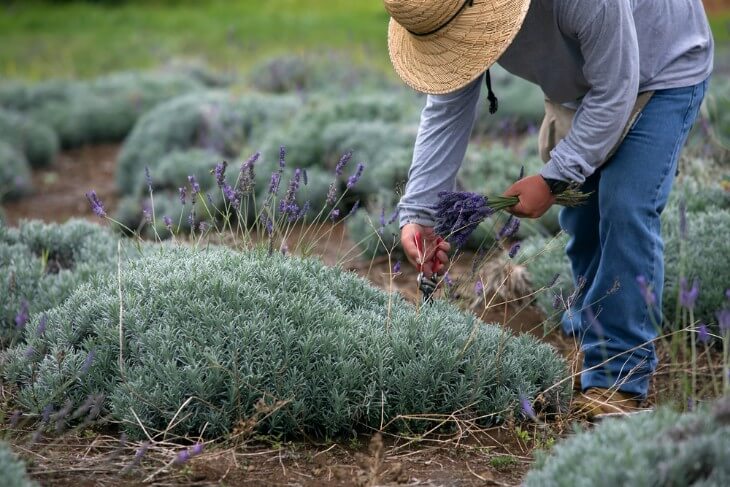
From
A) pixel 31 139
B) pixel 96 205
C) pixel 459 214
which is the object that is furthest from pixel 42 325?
pixel 31 139

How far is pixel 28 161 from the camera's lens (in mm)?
9594

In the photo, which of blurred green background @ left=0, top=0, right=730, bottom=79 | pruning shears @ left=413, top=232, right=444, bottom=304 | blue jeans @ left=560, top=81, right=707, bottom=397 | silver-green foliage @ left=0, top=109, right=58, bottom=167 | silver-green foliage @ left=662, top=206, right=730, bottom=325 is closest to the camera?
blue jeans @ left=560, top=81, right=707, bottom=397

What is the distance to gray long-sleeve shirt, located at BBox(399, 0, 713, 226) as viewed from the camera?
294cm

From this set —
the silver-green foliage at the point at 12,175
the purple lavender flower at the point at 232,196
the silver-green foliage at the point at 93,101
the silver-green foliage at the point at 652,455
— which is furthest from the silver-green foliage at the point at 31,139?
the silver-green foliage at the point at 652,455

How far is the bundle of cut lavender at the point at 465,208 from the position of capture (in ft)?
10.2

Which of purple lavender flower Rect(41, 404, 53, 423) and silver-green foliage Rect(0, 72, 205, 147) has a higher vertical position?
purple lavender flower Rect(41, 404, 53, 423)

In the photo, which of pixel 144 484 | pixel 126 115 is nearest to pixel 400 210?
pixel 144 484

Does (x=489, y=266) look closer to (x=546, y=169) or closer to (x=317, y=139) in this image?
(x=546, y=169)

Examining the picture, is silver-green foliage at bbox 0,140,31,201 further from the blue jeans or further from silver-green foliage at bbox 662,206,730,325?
the blue jeans

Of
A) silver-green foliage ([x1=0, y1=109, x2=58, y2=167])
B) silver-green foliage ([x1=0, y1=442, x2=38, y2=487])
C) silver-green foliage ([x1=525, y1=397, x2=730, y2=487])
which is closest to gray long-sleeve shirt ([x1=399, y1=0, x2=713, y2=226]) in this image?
silver-green foliage ([x1=525, y1=397, x2=730, y2=487])

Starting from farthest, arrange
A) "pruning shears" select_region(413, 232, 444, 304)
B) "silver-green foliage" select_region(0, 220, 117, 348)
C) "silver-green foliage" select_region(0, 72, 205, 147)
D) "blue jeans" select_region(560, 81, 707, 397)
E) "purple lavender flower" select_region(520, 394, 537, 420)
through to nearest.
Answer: "silver-green foliage" select_region(0, 72, 205, 147), "silver-green foliage" select_region(0, 220, 117, 348), "pruning shears" select_region(413, 232, 444, 304), "blue jeans" select_region(560, 81, 707, 397), "purple lavender flower" select_region(520, 394, 537, 420)

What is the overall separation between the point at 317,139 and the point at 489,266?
9.11 ft

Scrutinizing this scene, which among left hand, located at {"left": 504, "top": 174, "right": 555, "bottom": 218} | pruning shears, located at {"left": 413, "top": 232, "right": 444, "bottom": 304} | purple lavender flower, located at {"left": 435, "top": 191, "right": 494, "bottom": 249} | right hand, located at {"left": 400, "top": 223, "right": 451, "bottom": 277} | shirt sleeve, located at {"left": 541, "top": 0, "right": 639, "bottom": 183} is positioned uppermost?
shirt sleeve, located at {"left": 541, "top": 0, "right": 639, "bottom": 183}

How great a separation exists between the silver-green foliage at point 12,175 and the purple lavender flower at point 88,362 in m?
5.29
